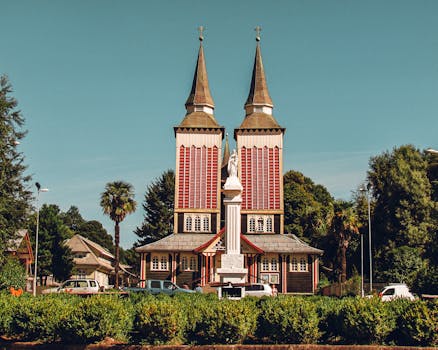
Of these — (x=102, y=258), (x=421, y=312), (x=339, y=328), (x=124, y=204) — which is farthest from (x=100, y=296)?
(x=102, y=258)

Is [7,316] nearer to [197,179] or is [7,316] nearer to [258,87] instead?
[197,179]

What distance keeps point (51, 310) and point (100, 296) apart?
1.64 m

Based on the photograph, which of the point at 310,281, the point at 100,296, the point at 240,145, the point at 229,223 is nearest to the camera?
the point at 100,296

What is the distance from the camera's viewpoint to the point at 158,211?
90.5 meters

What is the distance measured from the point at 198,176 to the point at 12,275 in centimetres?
2466

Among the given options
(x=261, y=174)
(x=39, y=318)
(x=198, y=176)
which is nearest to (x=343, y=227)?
(x=261, y=174)

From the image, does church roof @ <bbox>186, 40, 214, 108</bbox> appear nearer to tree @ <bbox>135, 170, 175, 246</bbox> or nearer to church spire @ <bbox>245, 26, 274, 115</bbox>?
church spire @ <bbox>245, 26, 274, 115</bbox>

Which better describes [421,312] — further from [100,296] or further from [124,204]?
[124,204]

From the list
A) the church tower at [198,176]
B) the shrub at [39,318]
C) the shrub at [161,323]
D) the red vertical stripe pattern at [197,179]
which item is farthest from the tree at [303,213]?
the shrub at [161,323]

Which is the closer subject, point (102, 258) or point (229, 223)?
point (229, 223)

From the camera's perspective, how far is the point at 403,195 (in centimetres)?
6569

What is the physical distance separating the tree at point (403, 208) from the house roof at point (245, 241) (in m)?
7.77

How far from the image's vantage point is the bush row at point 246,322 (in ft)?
65.1

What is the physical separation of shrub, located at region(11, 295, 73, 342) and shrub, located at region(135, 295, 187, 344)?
2535mm
